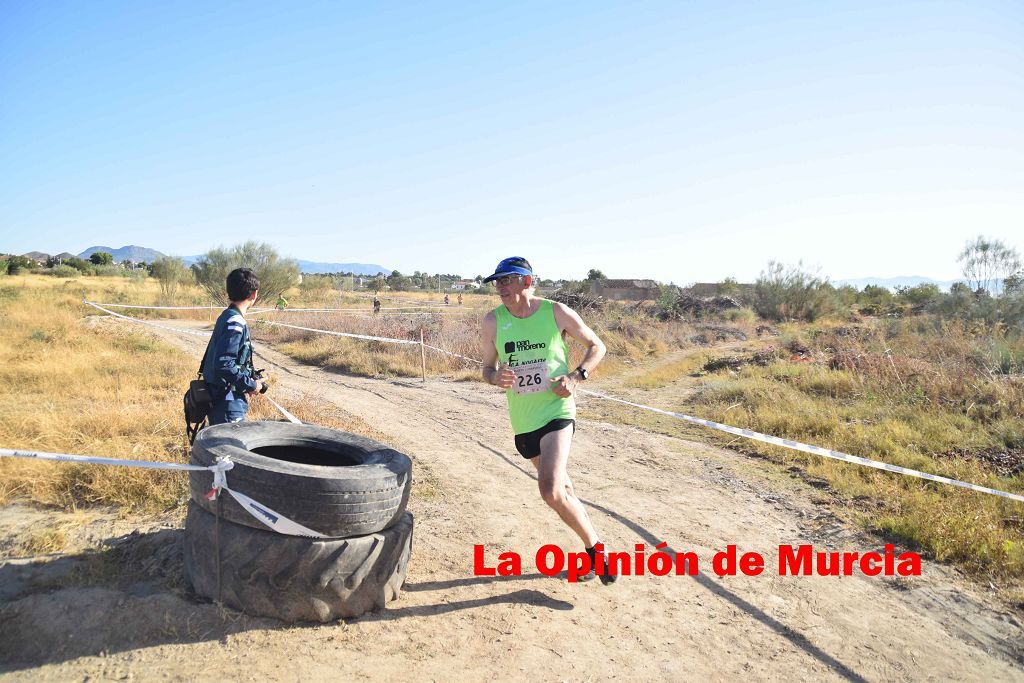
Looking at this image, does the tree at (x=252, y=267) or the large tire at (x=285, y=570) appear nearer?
the large tire at (x=285, y=570)

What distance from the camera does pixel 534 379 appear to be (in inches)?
150

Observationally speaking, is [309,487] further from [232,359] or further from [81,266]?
[81,266]

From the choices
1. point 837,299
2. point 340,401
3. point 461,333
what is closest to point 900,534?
point 340,401

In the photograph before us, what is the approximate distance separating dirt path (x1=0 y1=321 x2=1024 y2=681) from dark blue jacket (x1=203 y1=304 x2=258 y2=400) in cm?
104

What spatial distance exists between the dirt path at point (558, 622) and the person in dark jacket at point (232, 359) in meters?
0.93

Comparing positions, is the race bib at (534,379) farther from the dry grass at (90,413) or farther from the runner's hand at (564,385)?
the dry grass at (90,413)

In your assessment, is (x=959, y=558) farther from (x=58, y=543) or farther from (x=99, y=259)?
(x=99, y=259)

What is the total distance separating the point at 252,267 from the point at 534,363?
31.8 metres

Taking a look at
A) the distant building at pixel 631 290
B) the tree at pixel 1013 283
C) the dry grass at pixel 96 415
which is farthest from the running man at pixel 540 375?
the distant building at pixel 631 290

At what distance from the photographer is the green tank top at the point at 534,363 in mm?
3791

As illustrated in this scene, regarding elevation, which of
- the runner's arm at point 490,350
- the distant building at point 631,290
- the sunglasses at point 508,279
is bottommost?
the runner's arm at point 490,350

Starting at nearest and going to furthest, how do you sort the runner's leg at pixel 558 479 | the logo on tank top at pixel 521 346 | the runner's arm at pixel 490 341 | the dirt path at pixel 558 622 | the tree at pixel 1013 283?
1. the dirt path at pixel 558 622
2. the runner's leg at pixel 558 479
3. the logo on tank top at pixel 521 346
4. the runner's arm at pixel 490 341
5. the tree at pixel 1013 283

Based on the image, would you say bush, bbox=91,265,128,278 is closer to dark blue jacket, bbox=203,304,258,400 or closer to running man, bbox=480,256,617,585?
dark blue jacket, bbox=203,304,258,400

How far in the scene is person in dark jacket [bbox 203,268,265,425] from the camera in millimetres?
3865
